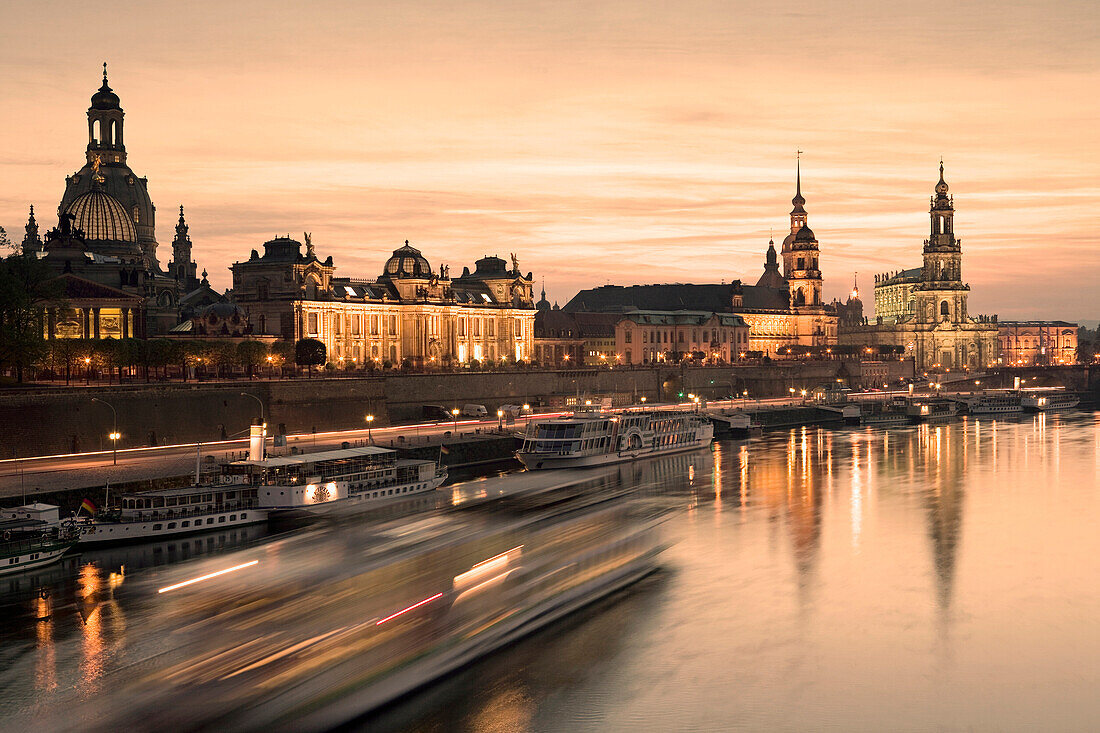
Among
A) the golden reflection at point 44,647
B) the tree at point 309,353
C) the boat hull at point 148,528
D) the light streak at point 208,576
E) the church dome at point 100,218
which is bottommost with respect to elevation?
the golden reflection at point 44,647

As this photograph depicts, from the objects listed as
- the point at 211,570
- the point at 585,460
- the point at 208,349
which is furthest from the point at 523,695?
the point at 208,349

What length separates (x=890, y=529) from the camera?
62.8 meters

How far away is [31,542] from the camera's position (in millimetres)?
50969

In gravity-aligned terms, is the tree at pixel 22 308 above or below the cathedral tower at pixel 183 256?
below

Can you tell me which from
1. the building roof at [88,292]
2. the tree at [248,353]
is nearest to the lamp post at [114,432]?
the building roof at [88,292]

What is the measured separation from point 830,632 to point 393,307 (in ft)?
363

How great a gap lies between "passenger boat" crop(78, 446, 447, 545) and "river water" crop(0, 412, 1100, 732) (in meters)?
2.51

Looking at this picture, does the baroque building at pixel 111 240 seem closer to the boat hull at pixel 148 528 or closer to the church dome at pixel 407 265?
the church dome at pixel 407 265

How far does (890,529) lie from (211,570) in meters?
36.4

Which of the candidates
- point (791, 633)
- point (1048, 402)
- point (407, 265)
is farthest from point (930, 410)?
point (791, 633)

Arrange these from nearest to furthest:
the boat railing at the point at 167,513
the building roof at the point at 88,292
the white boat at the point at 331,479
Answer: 1. the boat railing at the point at 167,513
2. the white boat at the point at 331,479
3. the building roof at the point at 88,292

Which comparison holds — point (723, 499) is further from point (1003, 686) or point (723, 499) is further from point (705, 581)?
point (1003, 686)

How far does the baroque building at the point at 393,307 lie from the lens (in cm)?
13325

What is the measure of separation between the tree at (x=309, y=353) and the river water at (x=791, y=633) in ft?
184
